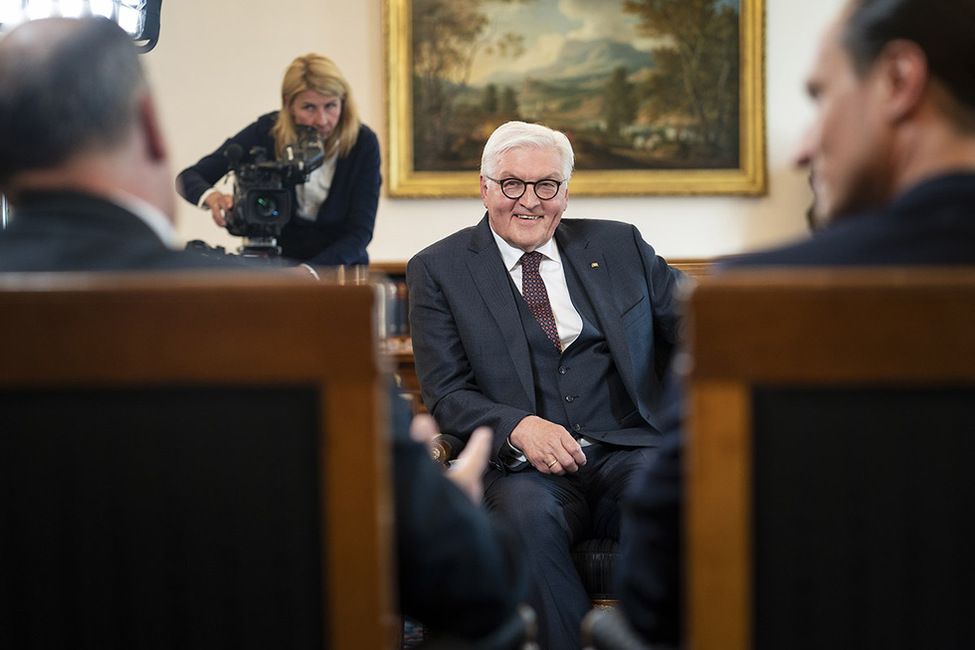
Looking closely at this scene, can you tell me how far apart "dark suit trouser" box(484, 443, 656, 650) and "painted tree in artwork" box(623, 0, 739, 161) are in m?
3.05

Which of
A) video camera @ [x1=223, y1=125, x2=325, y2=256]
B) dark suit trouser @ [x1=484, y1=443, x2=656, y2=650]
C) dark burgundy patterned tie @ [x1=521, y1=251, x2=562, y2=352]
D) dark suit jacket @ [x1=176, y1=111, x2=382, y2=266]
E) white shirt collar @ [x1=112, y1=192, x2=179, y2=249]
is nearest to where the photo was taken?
white shirt collar @ [x1=112, y1=192, x2=179, y2=249]

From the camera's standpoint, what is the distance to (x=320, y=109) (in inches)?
167

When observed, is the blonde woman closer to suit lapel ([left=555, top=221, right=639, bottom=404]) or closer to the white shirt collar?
suit lapel ([left=555, top=221, right=639, bottom=404])

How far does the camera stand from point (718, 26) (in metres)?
5.16

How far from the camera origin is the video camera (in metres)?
3.30

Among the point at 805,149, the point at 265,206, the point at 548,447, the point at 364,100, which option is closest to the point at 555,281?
the point at 548,447

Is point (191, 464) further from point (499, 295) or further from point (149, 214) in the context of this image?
point (499, 295)

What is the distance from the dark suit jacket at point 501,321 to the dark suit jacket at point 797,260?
138cm

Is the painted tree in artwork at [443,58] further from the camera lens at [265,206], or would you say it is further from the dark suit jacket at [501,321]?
the dark suit jacket at [501,321]

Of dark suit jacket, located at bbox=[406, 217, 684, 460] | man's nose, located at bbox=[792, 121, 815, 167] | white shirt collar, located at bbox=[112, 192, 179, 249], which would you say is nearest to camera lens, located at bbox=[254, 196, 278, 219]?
dark suit jacket, located at bbox=[406, 217, 684, 460]

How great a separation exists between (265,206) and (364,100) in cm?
213

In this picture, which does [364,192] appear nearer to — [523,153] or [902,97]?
[523,153]

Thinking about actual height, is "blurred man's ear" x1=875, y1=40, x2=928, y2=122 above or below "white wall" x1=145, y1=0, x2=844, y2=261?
below

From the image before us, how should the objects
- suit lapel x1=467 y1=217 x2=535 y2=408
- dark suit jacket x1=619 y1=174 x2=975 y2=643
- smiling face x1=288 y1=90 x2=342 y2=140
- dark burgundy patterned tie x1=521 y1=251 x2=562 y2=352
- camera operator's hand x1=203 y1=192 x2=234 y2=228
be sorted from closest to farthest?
dark suit jacket x1=619 y1=174 x2=975 y2=643 < suit lapel x1=467 y1=217 x2=535 y2=408 < dark burgundy patterned tie x1=521 y1=251 x2=562 y2=352 < camera operator's hand x1=203 y1=192 x2=234 y2=228 < smiling face x1=288 y1=90 x2=342 y2=140
